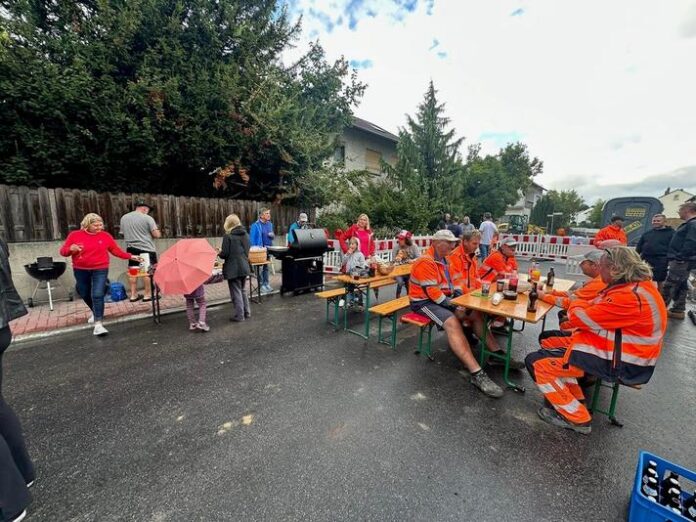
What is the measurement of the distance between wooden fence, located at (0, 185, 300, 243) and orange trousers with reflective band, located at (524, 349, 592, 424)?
816 centimetres

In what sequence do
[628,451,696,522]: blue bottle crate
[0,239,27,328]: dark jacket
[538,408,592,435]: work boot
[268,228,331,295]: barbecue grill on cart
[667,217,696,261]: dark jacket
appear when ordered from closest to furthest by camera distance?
[628,451,696,522]: blue bottle crate, [0,239,27,328]: dark jacket, [538,408,592,435]: work boot, [667,217,696,261]: dark jacket, [268,228,331,295]: barbecue grill on cart

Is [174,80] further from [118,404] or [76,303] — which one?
[118,404]

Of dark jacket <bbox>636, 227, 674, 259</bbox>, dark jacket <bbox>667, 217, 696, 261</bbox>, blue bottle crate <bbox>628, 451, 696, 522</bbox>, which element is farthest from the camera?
dark jacket <bbox>636, 227, 674, 259</bbox>

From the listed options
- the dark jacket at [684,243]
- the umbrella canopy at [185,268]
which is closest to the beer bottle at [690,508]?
the umbrella canopy at [185,268]

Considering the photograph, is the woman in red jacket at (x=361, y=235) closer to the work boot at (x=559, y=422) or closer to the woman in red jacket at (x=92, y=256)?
the woman in red jacket at (x=92, y=256)

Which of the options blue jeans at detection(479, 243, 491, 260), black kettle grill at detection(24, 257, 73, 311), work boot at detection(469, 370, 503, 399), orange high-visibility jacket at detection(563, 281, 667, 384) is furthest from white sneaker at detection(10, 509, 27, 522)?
blue jeans at detection(479, 243, 491, 260)

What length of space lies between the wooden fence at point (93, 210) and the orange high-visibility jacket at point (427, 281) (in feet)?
21.6

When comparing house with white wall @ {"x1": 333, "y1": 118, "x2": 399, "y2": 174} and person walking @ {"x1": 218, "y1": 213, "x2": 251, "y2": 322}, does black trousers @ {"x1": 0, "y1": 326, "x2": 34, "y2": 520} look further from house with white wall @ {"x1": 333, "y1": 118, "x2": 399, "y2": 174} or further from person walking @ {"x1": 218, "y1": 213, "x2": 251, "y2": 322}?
house with white wall @ {"x1": 333, "y1": 118, "x2": 399, "y2": 174}

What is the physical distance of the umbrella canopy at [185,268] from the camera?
13.0ft

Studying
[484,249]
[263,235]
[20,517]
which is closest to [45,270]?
[263,235]

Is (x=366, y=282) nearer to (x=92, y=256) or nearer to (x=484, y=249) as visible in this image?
(x=92, y=256)

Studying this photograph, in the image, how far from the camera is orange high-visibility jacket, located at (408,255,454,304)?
12.3 feet

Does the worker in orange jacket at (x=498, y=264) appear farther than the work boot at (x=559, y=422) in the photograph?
Yes

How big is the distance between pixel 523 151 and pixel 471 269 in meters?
35.4
